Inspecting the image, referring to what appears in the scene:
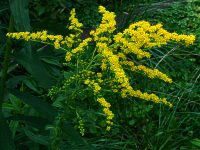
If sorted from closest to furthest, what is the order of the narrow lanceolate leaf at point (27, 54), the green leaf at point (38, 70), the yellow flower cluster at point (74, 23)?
the narrow lanceolate leaf at point (27, 54) → the green leaf at point (38, 70) → the yellow flower cluster at point (74, 23)

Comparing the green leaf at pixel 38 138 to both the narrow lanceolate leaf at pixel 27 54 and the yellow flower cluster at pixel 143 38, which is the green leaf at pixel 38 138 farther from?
the yellow flower cluster at pixel 143 38

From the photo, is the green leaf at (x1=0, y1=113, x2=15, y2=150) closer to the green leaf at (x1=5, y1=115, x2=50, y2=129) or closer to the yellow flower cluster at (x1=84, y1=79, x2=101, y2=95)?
the green leaf at (x1=5, y1=115, x2=50, y2=129)

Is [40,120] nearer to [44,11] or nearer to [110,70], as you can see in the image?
[110,70]

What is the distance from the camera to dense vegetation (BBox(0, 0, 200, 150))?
6.26ft

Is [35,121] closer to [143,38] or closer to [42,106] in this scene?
[42,106]

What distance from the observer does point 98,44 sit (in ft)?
6.17

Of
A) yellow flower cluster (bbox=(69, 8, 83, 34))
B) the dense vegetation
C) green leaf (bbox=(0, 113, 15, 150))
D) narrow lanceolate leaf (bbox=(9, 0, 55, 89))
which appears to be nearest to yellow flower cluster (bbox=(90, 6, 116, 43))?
the dense vegetation

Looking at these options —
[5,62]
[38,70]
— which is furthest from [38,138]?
[38,70]

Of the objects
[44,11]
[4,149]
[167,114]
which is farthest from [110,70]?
[44,11]

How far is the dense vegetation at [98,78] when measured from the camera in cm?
191

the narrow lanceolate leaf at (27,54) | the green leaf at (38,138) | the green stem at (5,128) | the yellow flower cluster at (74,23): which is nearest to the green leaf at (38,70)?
the narrow lanceolate leaf at (27,54)

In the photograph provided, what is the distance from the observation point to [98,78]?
6.54 ft

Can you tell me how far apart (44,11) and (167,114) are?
177cm

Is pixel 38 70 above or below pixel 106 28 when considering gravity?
below
